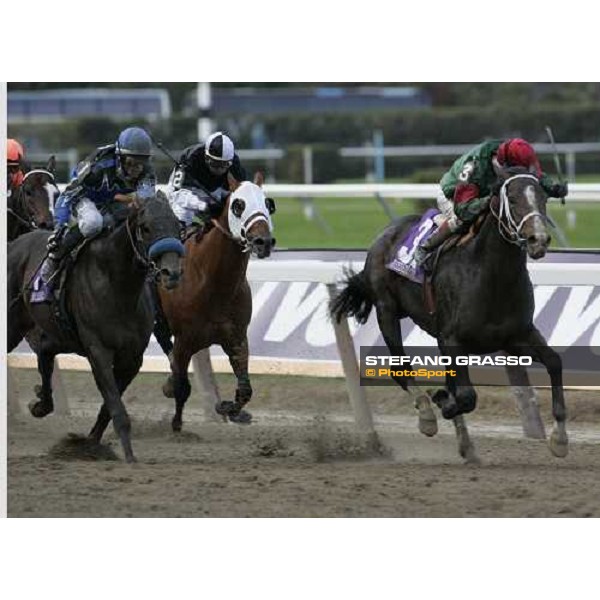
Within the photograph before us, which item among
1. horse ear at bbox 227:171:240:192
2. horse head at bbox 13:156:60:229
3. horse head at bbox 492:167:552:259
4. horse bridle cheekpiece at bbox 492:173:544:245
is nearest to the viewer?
horse head at bbox 492:167:552:259

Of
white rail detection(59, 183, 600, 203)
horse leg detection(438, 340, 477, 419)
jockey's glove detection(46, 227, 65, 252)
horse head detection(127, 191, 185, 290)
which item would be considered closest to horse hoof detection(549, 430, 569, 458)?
horse leg detection(438, 340, 477, 419)

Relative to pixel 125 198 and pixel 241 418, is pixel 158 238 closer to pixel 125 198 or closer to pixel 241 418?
pixel 125 198

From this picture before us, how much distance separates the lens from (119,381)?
28.2 feet

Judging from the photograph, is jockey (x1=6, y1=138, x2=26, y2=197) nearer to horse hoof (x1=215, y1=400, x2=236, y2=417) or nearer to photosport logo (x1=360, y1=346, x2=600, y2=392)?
horse hoof (x1=215, y1=400, x2=236, y2=417)

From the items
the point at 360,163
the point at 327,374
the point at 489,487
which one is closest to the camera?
the point at 489,487

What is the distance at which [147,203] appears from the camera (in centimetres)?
801

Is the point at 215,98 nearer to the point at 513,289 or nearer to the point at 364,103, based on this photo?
the point at 364,103

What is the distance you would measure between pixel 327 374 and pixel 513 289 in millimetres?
2138

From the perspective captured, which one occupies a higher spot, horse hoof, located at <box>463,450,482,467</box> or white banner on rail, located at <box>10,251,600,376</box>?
white banner on rail, located at <box>10,251,600,376</box>

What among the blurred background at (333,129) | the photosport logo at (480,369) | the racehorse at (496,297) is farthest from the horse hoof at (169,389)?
the blurred background at (333,129)

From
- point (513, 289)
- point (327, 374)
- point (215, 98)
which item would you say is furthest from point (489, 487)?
point (215, 98)

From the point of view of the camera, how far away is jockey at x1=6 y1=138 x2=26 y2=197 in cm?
1041

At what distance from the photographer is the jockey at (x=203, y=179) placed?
9133 mm

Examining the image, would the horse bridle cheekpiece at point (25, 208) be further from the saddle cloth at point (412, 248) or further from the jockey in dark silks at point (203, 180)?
the saddle cloth at point (412, 248)
